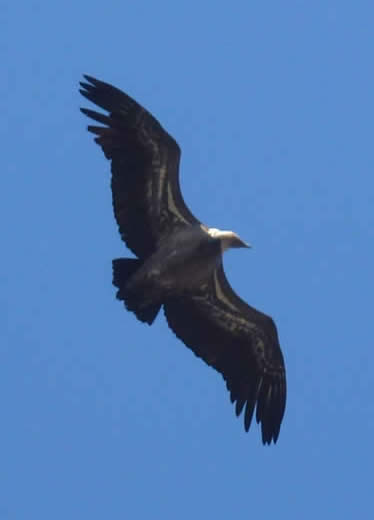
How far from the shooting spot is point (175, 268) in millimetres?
19953

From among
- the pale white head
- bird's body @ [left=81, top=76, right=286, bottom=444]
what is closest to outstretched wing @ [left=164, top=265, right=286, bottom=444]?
bird's body @ [left=81, top=76, right=286, bottom=444]

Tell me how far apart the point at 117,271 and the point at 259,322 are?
2466 millimetres

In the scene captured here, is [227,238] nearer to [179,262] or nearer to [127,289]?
[179,262]

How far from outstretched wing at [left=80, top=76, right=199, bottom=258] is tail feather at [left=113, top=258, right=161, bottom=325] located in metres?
0.29

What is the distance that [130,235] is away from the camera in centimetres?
2012

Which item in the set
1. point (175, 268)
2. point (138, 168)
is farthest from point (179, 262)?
point (138, 168)

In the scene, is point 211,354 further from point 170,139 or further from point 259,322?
point 170,139

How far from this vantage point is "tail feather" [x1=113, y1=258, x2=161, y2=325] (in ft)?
64.8

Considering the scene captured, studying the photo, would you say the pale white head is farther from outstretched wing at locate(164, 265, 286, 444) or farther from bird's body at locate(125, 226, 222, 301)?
outstretched wing at locate(164, 265, 286, 444)

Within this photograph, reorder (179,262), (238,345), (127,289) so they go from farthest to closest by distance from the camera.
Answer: (238,345) → (179,262) → (127,289)

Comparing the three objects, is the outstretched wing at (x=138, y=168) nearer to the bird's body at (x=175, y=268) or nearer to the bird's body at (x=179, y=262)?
the bird's body at (x=175, y=268)

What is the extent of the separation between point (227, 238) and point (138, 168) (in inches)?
59.2

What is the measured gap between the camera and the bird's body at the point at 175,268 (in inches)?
781

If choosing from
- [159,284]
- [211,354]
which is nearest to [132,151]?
[159,284]
